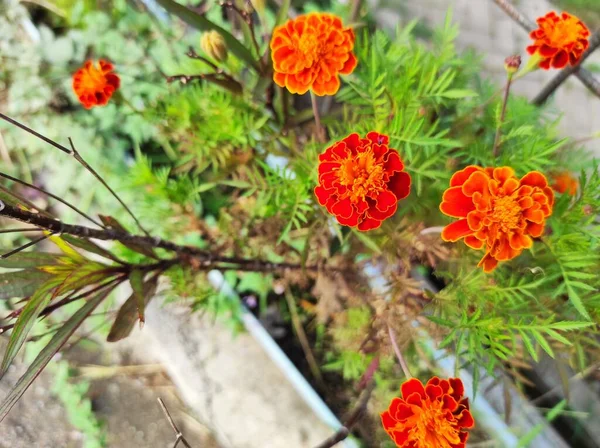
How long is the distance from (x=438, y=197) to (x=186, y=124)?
44 centimetres

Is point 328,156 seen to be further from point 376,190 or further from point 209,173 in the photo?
point 209,173

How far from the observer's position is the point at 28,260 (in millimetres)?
547

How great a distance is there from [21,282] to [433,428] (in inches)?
19.0

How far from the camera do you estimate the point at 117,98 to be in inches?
30.4

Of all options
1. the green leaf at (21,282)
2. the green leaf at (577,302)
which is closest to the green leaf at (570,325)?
the green leaf at (577,302)

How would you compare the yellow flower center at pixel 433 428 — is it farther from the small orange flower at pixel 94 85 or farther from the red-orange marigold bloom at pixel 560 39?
the small orange flower at pixel 94 85

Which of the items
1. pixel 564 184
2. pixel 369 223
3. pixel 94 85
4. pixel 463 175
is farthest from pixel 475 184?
pixel 94 85

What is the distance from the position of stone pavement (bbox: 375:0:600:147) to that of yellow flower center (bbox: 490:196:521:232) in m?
1.02

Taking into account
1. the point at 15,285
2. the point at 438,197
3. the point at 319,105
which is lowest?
the point at 438,197

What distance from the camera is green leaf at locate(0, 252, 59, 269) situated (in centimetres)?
53

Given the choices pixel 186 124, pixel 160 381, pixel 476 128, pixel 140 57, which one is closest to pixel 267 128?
pixel 186 124

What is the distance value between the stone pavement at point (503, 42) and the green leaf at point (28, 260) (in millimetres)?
1148

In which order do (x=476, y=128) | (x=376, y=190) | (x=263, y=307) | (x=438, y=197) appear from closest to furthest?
(x=376, y=190) < (x=438, y=197) < (x=476, y=128) < (x=263, y=307)

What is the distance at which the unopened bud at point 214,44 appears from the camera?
0.63 m
